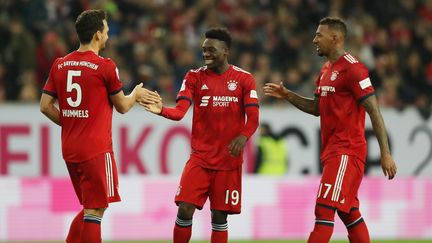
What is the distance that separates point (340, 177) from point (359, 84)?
0.84m

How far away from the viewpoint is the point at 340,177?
954cm

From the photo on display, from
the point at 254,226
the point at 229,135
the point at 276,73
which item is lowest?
the point at 254,226

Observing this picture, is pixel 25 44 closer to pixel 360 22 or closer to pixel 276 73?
pixel 276 73

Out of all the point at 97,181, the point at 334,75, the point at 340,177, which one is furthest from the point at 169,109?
the point at 340,177

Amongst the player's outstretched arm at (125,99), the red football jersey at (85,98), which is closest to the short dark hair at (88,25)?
the red football jersey at (85,98)

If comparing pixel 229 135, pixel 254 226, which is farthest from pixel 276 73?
pixel 229 135

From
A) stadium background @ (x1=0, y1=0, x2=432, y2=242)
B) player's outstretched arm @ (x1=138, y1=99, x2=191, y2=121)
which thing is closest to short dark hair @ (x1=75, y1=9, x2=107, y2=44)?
player's outstretched arm @ (x1=138, y1=99, x2=191, y2=121)

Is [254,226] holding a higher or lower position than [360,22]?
lower

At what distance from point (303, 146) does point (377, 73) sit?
244cm

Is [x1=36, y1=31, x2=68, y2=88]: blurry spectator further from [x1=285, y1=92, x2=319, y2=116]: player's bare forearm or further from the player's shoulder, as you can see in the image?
the player's shoulder

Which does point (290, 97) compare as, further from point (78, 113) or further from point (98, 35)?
point (78, 113)

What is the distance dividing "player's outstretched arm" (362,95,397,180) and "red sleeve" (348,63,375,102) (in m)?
0.05

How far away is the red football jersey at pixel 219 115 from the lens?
10.1m

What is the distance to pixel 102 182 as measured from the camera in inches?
362
